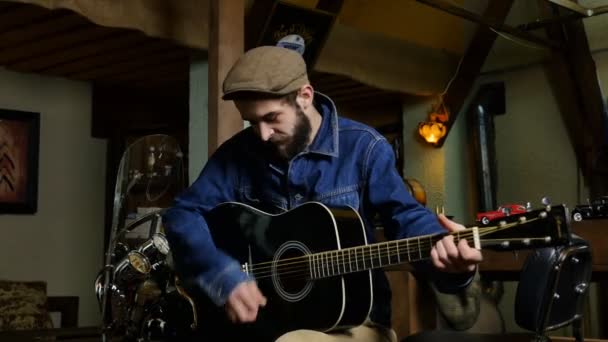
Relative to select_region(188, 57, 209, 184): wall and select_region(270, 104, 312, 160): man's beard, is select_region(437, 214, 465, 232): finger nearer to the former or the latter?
select_region(270, 104, 312, 160): man's beard

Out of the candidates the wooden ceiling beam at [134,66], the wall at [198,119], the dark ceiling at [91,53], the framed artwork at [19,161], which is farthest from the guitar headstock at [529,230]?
the framed artwork at [19,161]

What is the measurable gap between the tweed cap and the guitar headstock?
765 mm

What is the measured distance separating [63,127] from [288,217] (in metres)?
5.20

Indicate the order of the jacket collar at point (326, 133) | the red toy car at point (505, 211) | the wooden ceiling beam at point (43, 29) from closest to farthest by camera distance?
the red toy car at point (505, 211)
the jacket collar at point (326, 133)
the wooden ceiling beam at point (43, 29)

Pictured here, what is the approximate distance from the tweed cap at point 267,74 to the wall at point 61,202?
4.87m

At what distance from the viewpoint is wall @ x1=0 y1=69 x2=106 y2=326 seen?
22.3ft

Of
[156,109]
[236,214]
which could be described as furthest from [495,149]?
[236,214]

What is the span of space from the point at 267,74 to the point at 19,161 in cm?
501

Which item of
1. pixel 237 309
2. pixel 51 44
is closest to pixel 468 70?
pixel 51 44

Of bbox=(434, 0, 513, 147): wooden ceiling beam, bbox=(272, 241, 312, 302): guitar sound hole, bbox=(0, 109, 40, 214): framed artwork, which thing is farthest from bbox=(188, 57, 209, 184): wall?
bbox=(434, 0, 513, 147): wooden ceiling beam

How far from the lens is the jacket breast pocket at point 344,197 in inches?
94.3

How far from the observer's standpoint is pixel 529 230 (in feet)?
6.39

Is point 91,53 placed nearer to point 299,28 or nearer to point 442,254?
point 299,28

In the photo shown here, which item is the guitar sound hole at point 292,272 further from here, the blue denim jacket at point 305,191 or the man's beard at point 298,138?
the man's beard at point 298,138
